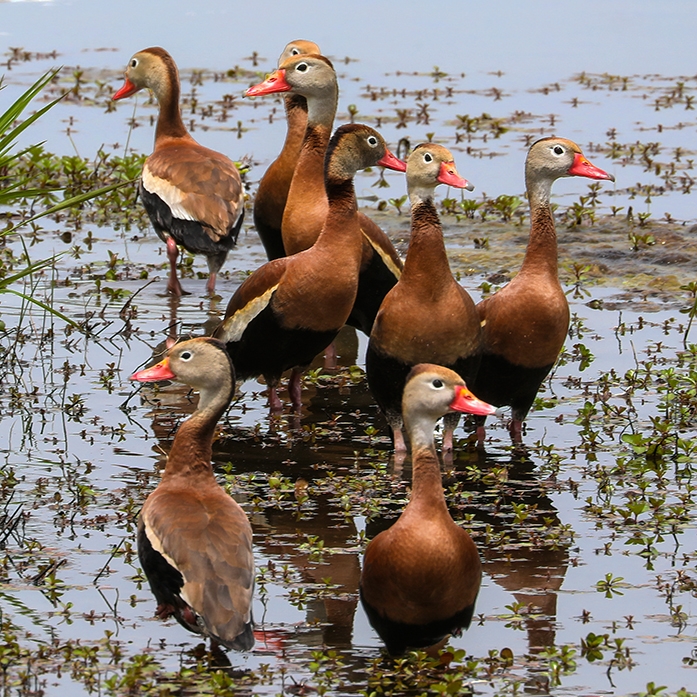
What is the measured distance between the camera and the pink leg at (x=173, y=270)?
10484mm

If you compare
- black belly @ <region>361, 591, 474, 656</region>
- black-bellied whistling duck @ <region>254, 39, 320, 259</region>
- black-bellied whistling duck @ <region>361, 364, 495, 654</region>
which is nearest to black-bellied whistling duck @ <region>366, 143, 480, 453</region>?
black-bellied whistling duck @ <region>361, 364, 495, 654</region>

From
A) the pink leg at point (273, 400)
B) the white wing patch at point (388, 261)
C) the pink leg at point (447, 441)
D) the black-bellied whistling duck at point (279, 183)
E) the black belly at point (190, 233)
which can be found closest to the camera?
the pink leg at point (447, 441)

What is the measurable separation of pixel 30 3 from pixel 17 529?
16394mm

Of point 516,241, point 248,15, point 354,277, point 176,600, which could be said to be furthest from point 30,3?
point 176,600

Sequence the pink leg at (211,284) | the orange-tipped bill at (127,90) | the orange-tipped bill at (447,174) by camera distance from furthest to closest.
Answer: the orange-tipped bill at (127,90)
the pink leg at (211,284)
the orange-tipped bill at (447,174)

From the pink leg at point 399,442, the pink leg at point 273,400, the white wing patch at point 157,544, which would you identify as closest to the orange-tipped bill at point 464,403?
the white wing patch at point 157,544

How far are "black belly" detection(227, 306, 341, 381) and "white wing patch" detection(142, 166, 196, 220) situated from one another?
2084 mm

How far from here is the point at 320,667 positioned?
5.43 meters

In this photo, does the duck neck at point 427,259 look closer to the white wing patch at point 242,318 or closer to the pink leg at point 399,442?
the pink leg at point 399,442

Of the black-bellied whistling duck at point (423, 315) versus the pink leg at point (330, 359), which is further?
the pink leg at point (330, 359)

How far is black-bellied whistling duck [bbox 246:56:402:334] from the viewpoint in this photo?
29.7 ft

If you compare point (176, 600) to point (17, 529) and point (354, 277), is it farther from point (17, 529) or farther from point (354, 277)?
point (354, 277)

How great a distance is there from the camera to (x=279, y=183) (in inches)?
406

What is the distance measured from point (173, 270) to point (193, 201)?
521 millimetres
